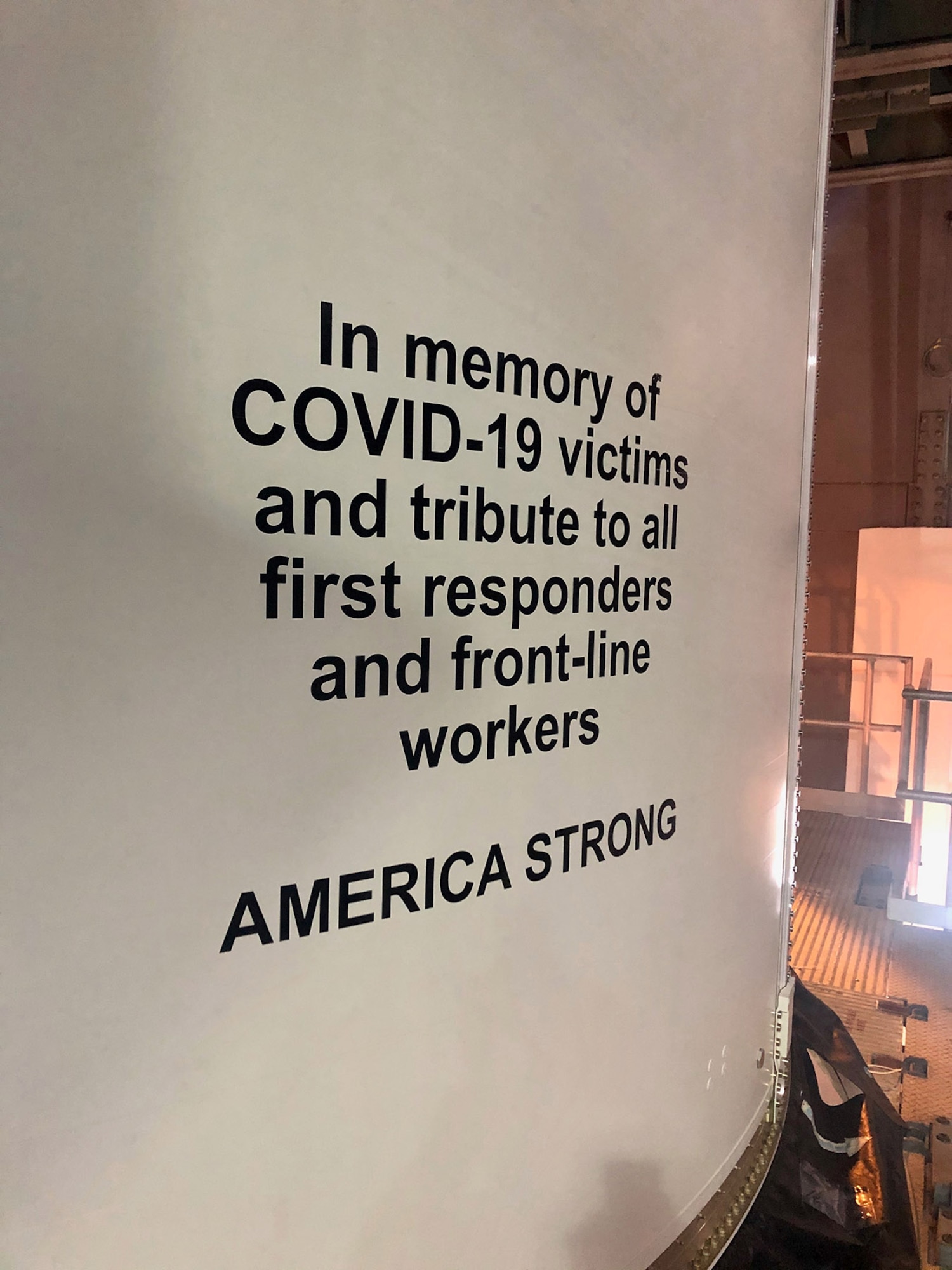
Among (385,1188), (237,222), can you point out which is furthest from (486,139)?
(385,1188)

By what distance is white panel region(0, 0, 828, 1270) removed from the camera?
70 centimetres

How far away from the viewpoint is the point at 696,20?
4.11 feet

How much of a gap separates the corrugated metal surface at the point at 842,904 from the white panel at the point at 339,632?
1.48m

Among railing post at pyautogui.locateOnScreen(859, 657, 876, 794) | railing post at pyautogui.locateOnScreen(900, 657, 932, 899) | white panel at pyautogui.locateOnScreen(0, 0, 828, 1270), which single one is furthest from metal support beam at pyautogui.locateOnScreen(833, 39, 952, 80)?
railing post at pyautogui.locateOnScreen(859, 657, 876, 794)

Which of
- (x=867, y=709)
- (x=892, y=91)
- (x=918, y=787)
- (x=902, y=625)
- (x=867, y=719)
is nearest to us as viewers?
(x=892, y=91)

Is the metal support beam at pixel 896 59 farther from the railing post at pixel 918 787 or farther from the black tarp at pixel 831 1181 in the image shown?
the black tarp at pixel 831 1181

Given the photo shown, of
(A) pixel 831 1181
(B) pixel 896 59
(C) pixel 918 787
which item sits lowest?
(A) pixel 831 1181

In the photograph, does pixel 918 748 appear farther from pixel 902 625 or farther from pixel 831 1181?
pixel 831 1181

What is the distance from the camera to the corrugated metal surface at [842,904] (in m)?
2.63

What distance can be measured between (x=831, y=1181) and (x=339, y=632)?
1.61m

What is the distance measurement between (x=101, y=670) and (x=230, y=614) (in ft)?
0.40

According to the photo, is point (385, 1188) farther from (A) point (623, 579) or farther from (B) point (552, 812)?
(A) point (623, 579)

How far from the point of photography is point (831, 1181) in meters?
1.69

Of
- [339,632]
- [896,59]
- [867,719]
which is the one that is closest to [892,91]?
[896,59]
